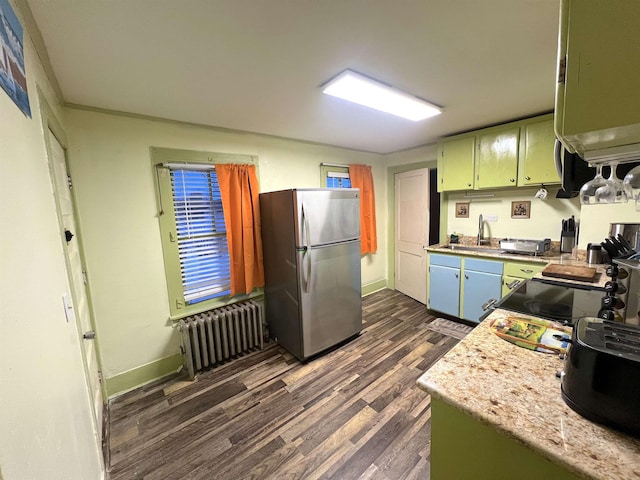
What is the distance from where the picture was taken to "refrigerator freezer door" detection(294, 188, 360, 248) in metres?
2.38

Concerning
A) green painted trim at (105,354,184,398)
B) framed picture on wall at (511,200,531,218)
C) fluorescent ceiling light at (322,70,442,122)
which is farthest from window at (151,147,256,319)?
framed picture on wall at (511,200,531,218)

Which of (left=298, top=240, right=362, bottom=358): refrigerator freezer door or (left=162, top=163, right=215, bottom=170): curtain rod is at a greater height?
(left=162, top=163, right=215, bottom=170): curtain rod

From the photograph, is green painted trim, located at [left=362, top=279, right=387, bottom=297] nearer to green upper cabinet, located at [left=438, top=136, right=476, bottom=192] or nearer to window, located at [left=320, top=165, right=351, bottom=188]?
window, located at [left=320, top=165, right=351, bottom=188]

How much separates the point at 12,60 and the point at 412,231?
395cm

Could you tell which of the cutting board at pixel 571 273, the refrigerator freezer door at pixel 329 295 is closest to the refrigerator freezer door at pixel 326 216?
the refrigerator freezer door at pixel 329 295

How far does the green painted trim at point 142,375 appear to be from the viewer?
219cm

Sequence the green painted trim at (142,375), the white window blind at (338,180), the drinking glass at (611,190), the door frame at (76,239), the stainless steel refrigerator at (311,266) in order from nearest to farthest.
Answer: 1. the drinking glass at (611,190)
2. the door frame at (76,239)
3. the green painted trim at (142,375)
4. the stainless steel refrigerator at (311,266)
5. the white window blind at (338,180)

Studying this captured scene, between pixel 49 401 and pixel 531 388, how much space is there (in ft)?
4.66

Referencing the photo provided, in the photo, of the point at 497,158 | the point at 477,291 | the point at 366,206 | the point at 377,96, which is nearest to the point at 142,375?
the point at 377,96

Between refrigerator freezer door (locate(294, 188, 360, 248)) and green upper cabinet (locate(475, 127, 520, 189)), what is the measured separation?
1.51 metres

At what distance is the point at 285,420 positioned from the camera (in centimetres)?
189

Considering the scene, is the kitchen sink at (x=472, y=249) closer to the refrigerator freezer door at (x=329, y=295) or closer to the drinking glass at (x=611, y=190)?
the refrigerator freezer door at (x=329, y=295)

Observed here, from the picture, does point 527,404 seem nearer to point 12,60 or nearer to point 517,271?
point 12,60

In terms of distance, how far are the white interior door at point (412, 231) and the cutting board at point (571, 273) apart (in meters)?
1.75
